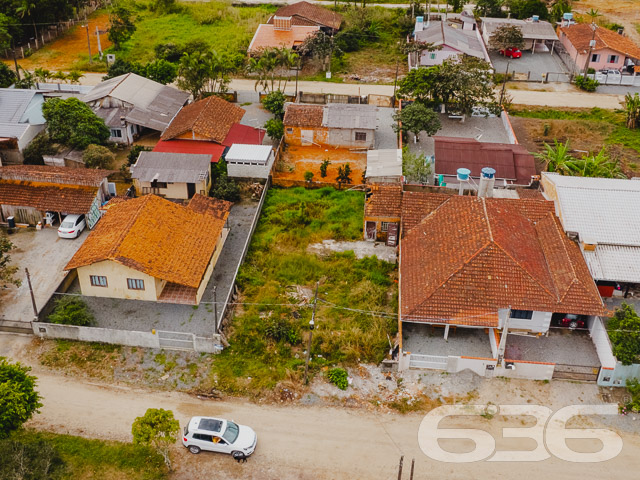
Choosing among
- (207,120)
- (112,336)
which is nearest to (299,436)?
(112,336)

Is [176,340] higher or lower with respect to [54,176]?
lower

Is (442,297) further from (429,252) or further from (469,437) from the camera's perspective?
(469,437)

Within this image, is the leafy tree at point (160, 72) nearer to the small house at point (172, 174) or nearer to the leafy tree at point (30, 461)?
the small house at point (172, 174)

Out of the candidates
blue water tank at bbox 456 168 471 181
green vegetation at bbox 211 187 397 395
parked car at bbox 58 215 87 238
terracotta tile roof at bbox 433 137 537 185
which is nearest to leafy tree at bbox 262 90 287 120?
green vegetation at bbox 211 187 397 395

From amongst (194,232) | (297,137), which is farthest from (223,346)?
(297,137)

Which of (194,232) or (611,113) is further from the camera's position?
(611,113)

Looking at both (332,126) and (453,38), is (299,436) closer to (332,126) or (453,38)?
(332,126)
